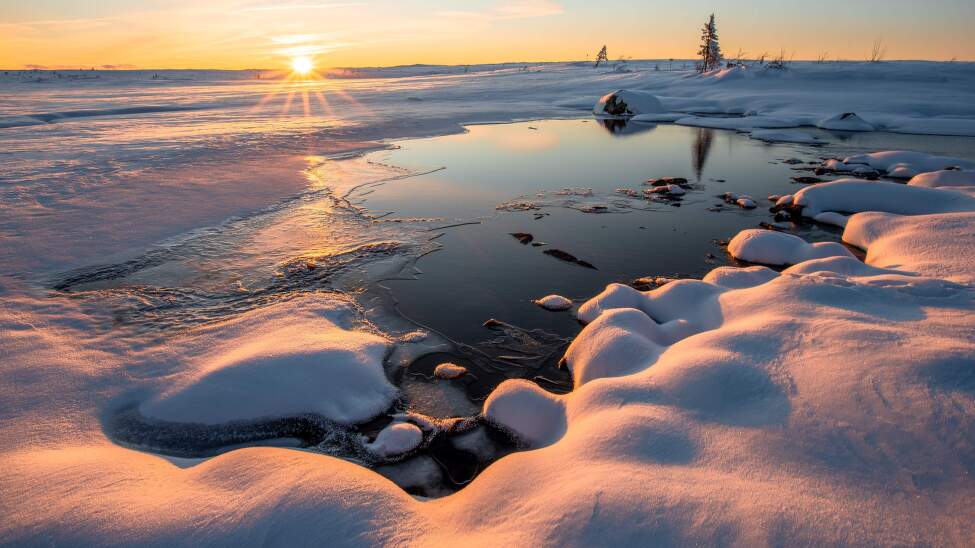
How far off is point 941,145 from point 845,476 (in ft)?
54.8

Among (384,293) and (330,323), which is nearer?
(330,323)

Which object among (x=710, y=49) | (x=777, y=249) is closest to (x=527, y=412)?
(x=777, y=249)

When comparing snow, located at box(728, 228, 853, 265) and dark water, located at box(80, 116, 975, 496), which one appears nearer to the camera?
dark water, located at box(80, 116, 975, 496)

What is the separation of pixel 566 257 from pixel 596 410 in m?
3.27

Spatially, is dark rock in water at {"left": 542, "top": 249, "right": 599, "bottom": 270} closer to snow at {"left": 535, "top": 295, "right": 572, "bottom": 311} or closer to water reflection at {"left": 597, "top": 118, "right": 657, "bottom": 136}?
snow at {"left": 535, "top": 295, "right": 572, "bottom": 311}

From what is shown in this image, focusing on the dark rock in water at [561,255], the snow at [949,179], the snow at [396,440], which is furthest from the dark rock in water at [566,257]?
the snow at [949,179]

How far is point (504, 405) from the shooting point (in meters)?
3.28

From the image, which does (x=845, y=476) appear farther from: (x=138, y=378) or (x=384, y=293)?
(x=138, y=378)

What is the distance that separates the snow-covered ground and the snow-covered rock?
1337 centimetres

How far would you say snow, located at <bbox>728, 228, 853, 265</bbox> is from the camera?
559 cm

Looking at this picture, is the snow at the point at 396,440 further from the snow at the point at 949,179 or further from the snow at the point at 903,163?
the snow at the point at 903,163

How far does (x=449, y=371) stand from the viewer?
379 cm

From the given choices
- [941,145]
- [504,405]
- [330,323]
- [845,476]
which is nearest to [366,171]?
[330,323]

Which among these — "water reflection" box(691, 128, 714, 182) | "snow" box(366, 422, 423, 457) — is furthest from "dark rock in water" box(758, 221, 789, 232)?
"snow" box(366, 422, 423, 457)
